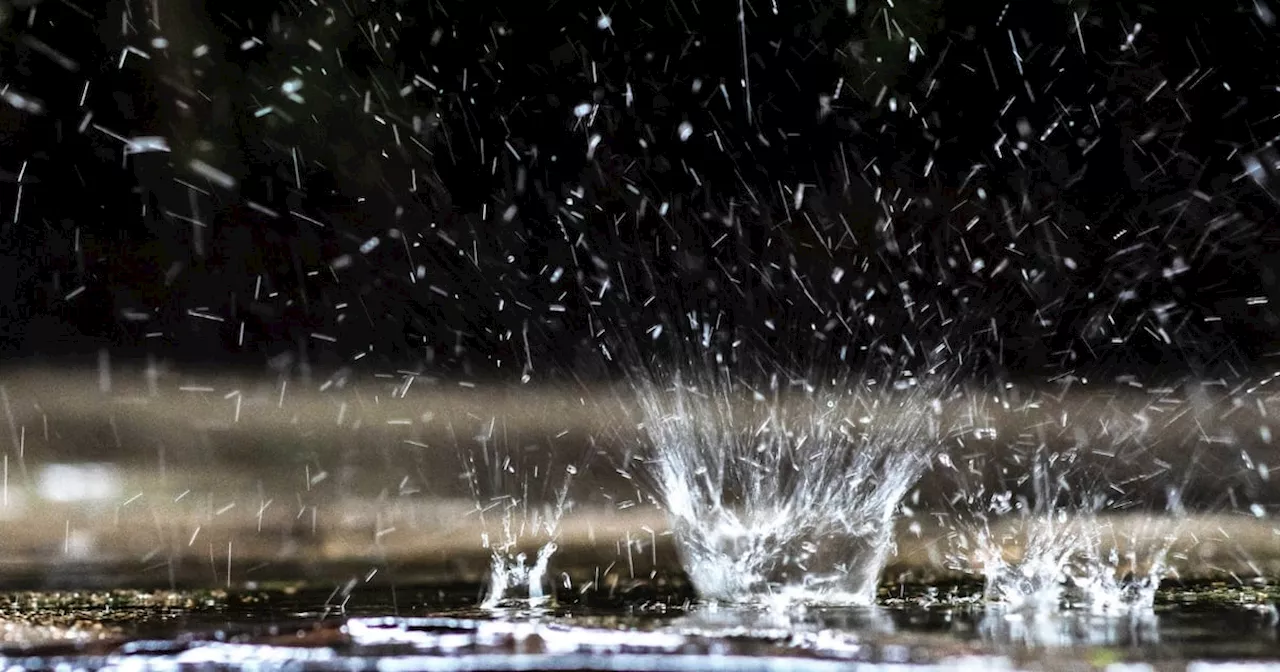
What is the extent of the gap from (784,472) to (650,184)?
0.66 metres

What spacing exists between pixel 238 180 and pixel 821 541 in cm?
157

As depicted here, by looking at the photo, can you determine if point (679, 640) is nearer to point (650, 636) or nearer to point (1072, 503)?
point (650, 636)

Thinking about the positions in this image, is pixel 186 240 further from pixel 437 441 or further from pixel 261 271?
pixel 437 441

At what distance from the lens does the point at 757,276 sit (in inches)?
109

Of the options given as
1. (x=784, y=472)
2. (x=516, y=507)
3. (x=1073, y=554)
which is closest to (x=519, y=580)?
(x=516, y=507)

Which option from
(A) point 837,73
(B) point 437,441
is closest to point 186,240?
(B) point 437,441

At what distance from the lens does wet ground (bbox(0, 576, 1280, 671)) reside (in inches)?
43.0

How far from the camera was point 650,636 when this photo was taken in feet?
3.97

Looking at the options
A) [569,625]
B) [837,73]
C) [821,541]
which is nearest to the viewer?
[569,625]

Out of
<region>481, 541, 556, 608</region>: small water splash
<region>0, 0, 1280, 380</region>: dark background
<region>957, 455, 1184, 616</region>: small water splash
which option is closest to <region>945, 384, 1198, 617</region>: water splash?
<region>957, 455, 1184, 616</region>: small water splash

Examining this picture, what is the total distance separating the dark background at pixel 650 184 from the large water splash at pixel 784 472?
0.34 feet

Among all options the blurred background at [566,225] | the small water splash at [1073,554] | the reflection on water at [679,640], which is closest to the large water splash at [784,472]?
the blurred background at [566,225]

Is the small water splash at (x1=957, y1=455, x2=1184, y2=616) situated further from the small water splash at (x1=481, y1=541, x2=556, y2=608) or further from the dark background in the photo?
the small water splash at (x1=481, y1=541, x2=556, y2=608)

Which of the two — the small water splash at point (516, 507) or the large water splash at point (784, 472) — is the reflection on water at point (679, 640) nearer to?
the large water splash at point (784, 472)
